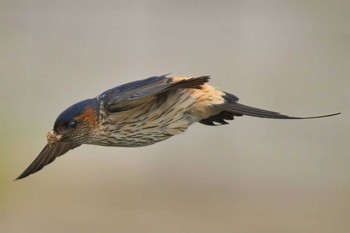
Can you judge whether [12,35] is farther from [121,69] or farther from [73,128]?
[73,128]

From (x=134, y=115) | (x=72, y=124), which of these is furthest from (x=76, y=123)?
(x=134, y=115)

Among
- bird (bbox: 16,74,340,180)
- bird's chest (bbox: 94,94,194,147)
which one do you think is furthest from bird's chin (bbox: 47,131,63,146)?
bird's chest (bbox: 94,94,194,147)

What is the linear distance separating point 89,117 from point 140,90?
24 cm

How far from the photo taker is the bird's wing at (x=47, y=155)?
372cm

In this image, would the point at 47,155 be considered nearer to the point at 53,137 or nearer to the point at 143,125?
the point at 53,137

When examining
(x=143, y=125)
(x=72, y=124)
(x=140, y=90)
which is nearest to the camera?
(x=140, y=90)

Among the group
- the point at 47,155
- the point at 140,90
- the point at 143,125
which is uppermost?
the point at 140,90

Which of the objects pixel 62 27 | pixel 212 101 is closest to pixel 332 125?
pixel 62 27

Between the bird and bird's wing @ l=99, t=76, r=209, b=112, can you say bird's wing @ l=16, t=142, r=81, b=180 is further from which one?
bird's wing @ l=99, t=76, r=209, b=112

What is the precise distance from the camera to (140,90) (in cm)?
342

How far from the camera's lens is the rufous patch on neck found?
3.55 metres

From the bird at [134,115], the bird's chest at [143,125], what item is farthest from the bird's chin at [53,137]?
the bird's chest at [143,125]

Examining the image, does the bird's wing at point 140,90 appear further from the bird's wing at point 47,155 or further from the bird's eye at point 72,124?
the bird's wing at point 47,155

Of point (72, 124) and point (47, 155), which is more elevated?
point (72, 124)
